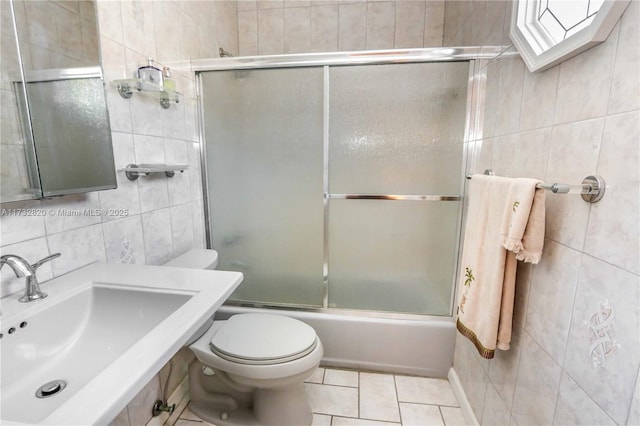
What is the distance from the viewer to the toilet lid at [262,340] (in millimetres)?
1198

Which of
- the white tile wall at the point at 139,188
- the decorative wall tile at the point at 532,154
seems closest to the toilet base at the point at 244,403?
the white tile wall at the point at 139,188

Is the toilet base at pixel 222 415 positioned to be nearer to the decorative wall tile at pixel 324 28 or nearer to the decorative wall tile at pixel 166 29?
the decorative wall tile at pixel 166 29

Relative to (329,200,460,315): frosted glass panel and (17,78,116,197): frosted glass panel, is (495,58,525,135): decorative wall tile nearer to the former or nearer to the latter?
(329,200,460,315): frosted glass panel

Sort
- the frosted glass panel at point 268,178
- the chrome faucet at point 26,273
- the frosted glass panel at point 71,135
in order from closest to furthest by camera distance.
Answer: the chrome faucet at point 26,273, the frosted glass panel at point 71,135, the frosted glass panel at point 268,178

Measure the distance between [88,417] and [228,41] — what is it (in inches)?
92.2

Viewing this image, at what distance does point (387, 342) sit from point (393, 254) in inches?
20.8

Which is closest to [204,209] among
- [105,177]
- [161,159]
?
[161,159]

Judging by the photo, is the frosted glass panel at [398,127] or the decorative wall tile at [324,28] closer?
the frosted glass panel at [398,127]

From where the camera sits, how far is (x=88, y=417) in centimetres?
44

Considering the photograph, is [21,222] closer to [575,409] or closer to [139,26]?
[139,26]

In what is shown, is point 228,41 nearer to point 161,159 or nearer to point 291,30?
point 291,30

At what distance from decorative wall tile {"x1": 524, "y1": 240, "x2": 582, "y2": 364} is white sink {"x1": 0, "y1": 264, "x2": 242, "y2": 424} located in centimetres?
100

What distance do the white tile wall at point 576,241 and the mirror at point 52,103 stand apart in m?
1.53

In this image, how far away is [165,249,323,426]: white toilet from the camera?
1.20 metres
